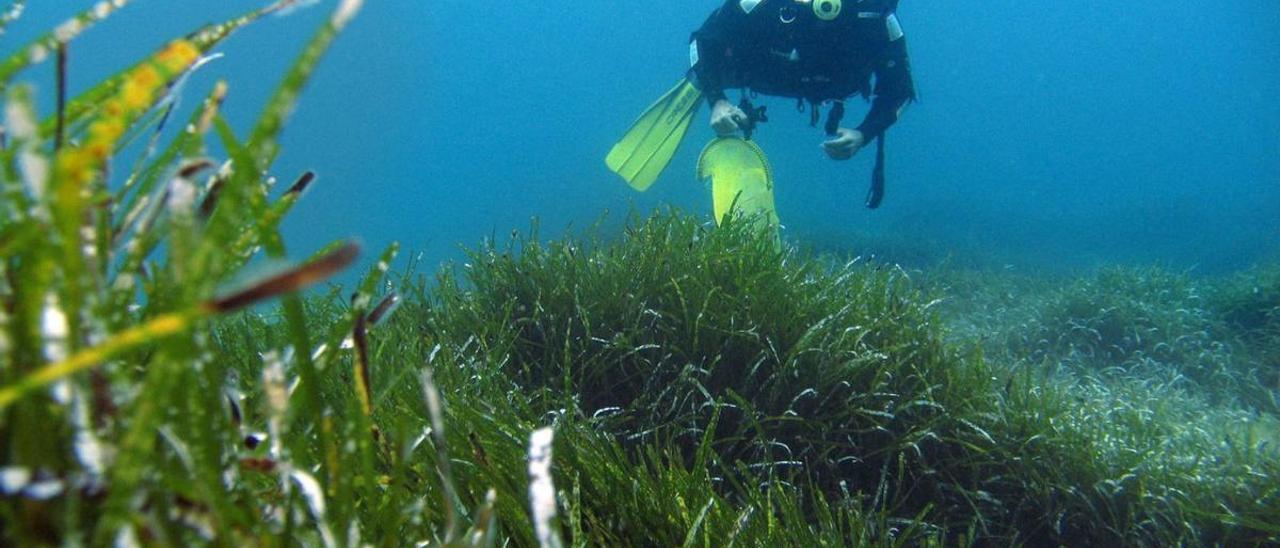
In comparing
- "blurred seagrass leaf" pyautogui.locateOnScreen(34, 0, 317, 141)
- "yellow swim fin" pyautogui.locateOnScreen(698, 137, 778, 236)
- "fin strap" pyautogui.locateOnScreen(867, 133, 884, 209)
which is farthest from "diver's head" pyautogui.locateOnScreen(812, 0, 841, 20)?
"blurred seagrass leaf" pyautogui.locateOnScreen(34, 0, 317, 141)

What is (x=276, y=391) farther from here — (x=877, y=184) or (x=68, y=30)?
(x=877, y=184)

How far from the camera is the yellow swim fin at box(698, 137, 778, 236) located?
5.60 m

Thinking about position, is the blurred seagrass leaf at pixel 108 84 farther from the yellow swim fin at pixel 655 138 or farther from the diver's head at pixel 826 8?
the yellow swim fin at pixel 655 138

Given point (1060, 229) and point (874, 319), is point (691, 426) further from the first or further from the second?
point (1060, 229)

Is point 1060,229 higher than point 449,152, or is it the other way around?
Result: point 449,152

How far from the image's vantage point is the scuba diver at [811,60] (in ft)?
22.0

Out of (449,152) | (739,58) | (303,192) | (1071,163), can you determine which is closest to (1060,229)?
(739,58)

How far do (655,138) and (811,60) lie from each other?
1921 millimetres

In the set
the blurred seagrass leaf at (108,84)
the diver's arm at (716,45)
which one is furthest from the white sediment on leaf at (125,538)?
the diver's arm at (716,45)

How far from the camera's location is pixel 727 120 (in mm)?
6461

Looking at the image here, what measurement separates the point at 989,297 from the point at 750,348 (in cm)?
810

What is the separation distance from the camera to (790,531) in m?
1.62

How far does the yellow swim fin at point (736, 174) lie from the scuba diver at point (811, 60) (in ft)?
0.93

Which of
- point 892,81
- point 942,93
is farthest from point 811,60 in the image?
point 942,93
